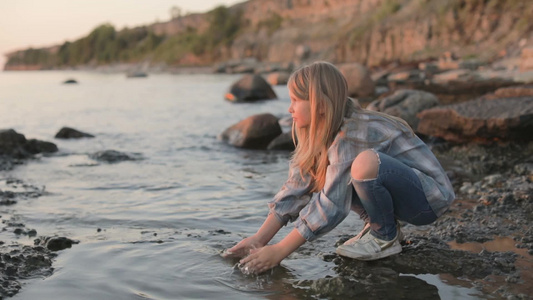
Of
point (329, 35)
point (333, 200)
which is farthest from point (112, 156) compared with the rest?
point (329, 35)

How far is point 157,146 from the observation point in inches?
364

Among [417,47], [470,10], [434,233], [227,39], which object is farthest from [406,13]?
[434,233]

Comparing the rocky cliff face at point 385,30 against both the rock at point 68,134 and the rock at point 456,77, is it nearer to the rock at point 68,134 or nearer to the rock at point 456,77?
the rock at point 456,77

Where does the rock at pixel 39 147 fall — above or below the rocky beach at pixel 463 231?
above

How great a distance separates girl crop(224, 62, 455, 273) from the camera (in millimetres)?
2961

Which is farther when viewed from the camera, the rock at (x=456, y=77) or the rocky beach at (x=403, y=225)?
the rock at (x=456, y=77)

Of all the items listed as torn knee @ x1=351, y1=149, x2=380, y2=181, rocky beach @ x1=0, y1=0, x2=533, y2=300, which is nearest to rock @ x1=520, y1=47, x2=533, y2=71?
rocky beach @ x1=0, y1=0, x2=533, y2=300

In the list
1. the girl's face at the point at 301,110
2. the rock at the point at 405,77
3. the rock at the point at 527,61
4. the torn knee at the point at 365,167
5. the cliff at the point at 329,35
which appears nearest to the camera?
the torn knee at the point at 365,167

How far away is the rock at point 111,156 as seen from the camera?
7.73 metres

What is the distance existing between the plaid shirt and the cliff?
1170 inches

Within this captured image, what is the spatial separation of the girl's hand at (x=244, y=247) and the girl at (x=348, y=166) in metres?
0.16

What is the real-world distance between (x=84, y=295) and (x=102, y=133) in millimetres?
8471

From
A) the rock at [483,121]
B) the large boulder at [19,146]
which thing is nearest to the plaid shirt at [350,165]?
the rock at [483,121]

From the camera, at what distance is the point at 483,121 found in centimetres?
727
